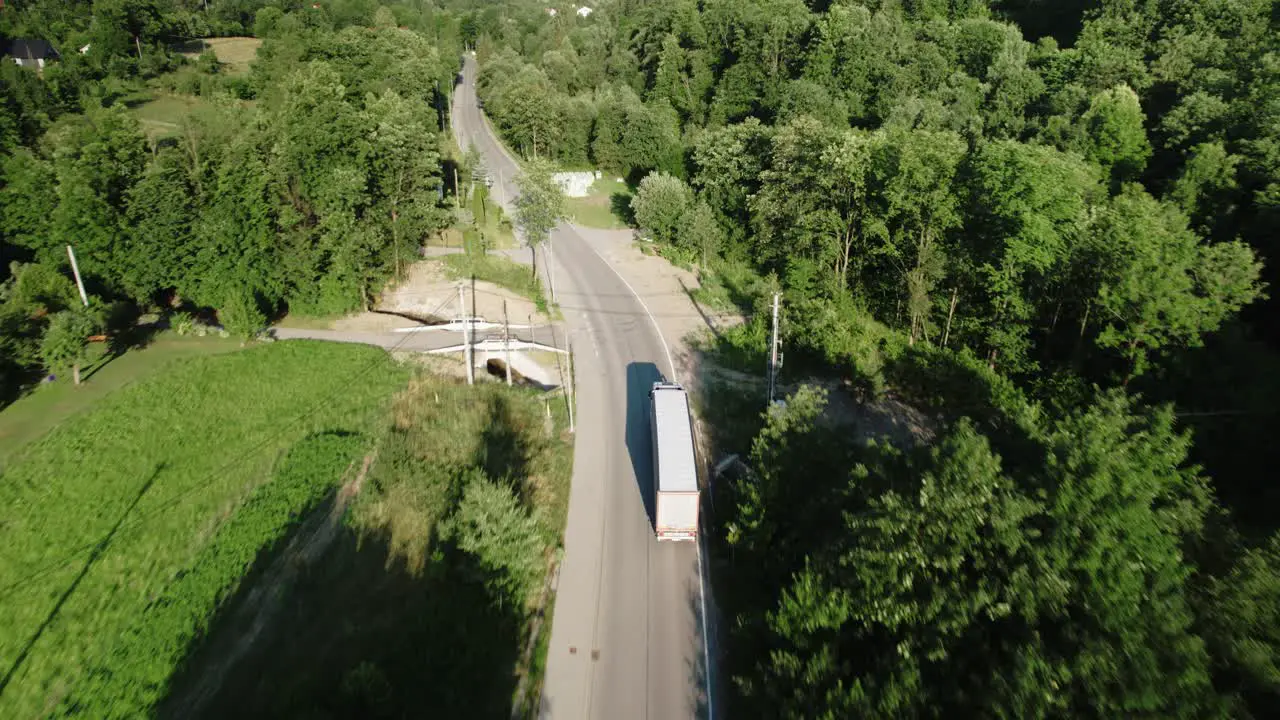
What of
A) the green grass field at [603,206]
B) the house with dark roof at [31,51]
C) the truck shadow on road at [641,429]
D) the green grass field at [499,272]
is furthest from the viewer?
the house with dark roof at [31,51]

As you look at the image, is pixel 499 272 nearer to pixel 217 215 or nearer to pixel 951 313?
Result: pixel 217 215

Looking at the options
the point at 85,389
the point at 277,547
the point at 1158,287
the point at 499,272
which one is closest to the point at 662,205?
the point at 499,272

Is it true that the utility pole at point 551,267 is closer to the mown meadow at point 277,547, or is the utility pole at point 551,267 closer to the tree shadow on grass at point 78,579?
the mown meadow at point 277,547

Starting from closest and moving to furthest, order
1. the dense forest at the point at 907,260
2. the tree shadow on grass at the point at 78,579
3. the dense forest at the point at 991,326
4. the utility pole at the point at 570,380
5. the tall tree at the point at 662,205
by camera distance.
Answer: the dense forest at the point at 991,326 < the dense forest at the point at 907,260 < the tree shadow on grass at the point at 78,579 < the utility pole at the point at 570,380 < the tall tree at the point at 662,205

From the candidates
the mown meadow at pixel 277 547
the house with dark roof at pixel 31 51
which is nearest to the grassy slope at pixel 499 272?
the mown meadow at pixel 277 547

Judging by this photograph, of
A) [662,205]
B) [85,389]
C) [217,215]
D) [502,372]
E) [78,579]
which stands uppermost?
[217,215]

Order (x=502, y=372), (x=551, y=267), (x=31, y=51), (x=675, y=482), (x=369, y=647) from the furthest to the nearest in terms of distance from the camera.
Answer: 1. (x=31, y=51)
2. (x=551, y=267)
3. (x=502, y=372)
4. (x=675, y=482)
5. (x=369, y=647)

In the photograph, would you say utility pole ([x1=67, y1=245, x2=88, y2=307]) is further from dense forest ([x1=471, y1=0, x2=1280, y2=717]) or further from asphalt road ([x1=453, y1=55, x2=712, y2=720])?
dense forest ([x1=471, y1=0, x2=1280, y2=717])

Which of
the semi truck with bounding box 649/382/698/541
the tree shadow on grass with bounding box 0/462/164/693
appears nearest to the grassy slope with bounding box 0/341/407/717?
the tree shadow on grass with bounding box 0/462/164/693
